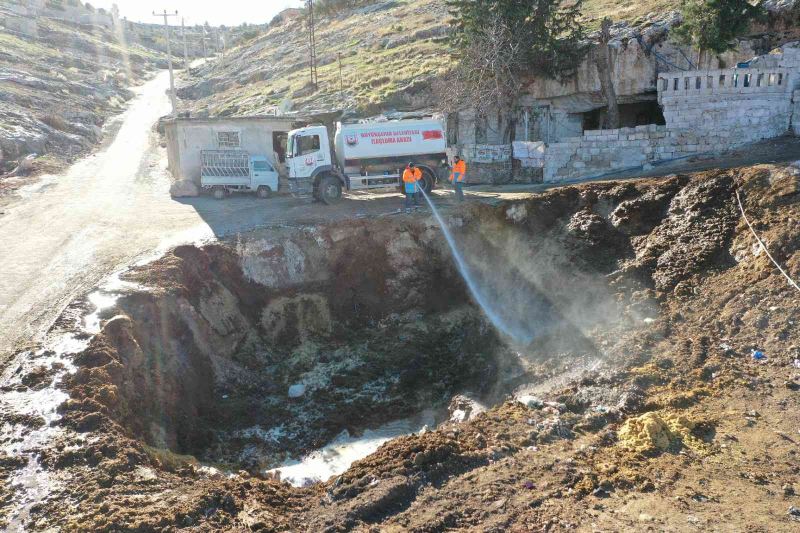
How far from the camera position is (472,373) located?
549 inches

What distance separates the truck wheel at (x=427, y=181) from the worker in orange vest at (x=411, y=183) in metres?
1.52

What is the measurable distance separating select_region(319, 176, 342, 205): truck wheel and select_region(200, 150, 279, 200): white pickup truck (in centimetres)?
401

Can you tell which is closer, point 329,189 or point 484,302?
point 484,302

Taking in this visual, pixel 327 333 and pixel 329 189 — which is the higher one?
pixel 329 189

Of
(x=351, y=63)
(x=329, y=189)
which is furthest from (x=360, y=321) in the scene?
(x=351, y=63)

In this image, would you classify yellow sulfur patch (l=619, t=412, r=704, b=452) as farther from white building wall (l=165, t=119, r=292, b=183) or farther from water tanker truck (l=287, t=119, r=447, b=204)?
white building wall (l=165, t=119, r=292, b=183)

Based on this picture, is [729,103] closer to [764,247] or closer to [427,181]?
[764,247]

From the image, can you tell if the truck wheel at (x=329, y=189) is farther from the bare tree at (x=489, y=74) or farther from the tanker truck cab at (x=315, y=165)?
the bare tree at (x=489, y=74)

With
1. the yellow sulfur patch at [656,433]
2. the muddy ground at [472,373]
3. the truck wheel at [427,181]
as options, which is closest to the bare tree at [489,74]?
the truck wheel at [427,181]

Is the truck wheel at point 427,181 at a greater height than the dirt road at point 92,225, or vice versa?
the truck wheel at point 427,181

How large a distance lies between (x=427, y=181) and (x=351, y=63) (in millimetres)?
27188

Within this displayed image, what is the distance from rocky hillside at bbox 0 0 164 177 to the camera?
31.9m

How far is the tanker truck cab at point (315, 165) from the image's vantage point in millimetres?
20781

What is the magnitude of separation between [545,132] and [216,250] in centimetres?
1720
